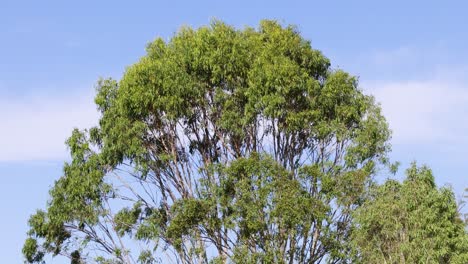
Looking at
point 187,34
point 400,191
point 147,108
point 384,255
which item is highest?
point 187,34

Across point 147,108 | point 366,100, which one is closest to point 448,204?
point 366,100

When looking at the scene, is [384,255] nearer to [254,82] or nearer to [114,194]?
[254,82]

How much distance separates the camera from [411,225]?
27203 millimetres

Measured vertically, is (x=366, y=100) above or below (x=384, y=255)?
above

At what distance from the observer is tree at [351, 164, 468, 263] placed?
26609 mm

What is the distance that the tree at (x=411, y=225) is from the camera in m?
26.6

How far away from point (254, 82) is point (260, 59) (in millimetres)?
808

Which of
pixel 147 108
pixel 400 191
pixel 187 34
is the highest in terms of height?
pixel 187 34

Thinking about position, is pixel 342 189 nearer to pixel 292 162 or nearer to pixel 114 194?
pixel 292 162

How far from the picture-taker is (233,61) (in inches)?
1158

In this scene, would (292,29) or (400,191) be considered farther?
(292,29)

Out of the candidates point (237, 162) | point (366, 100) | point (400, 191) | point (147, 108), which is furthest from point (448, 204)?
point (147, 108)

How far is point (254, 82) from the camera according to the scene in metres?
A: 28.9

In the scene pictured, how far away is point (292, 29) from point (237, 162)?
16.9ft
